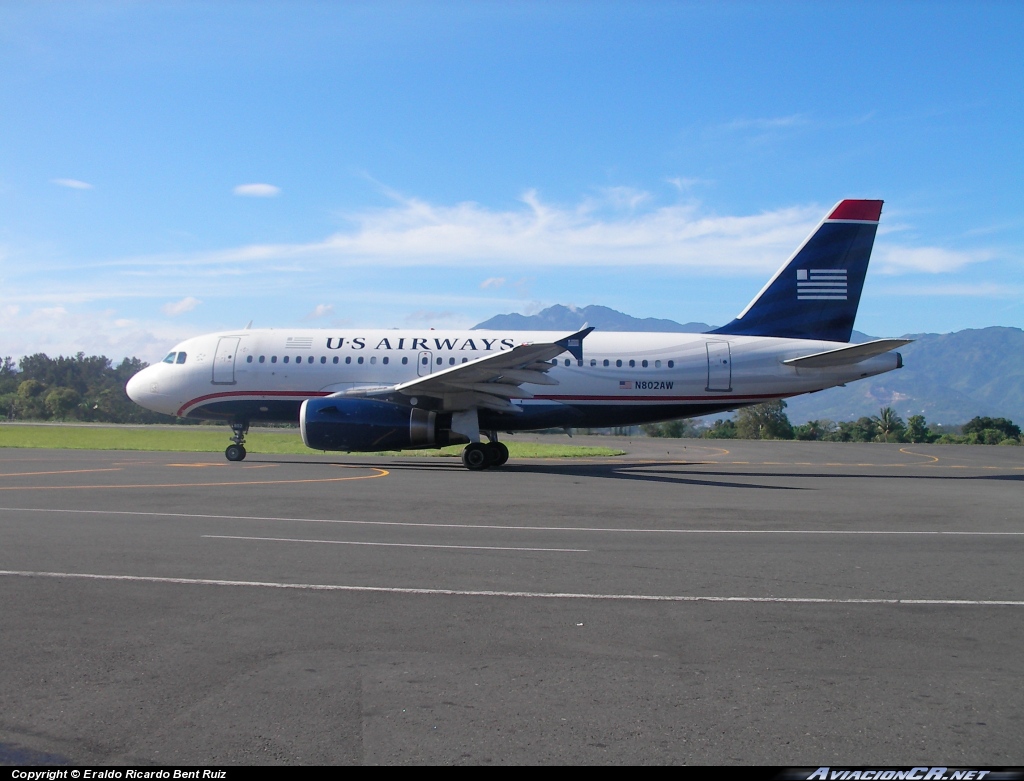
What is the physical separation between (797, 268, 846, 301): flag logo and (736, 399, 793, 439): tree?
42513 mm

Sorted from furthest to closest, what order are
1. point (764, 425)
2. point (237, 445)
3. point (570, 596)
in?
point (764, 425) → point (237, 445) → point (570, 596)

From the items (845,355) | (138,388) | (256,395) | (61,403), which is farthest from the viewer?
(61,403)

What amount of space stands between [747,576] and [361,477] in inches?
440

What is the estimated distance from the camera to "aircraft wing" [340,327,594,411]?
18922 mm

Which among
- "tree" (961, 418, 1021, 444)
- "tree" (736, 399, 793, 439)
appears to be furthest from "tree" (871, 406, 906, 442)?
"tree" (736, 399, 793, 439)

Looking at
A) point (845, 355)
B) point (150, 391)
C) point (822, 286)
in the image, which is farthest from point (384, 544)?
point (822, 286)

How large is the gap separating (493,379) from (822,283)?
9.43 m

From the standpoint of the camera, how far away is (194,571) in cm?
752

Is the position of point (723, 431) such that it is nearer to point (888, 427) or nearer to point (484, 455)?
point (888, 427)

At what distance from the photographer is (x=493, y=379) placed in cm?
2030

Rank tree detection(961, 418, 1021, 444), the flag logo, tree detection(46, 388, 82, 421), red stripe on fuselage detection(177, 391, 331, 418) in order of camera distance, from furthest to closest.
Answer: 1. tree detection(46, 388, 82, 421)
2. tree detection(961, 418, 1021, 444)
3. the flag logo
4. red stripe on fuselage detection(177, 391, 331, 418)

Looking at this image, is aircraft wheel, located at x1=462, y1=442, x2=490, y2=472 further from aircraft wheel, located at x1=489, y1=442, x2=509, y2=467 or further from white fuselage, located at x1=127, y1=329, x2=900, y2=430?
white fuselage, located at x1=127, y1=329, x2=900, y2=430

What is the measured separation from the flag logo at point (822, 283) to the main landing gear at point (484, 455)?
9.21 metres

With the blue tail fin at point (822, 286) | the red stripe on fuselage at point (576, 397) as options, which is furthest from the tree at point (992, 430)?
the red stripe on fuselage at point (576, 397)
